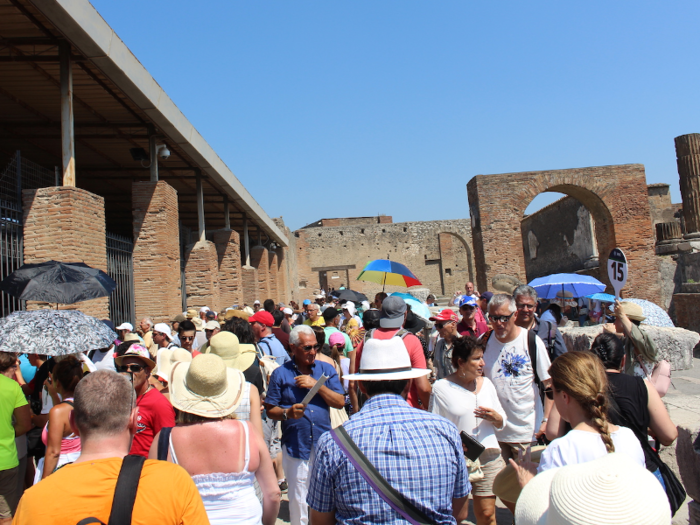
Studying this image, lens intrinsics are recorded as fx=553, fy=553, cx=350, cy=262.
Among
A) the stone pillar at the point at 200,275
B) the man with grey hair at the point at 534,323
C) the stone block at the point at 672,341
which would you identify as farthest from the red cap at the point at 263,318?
the stone pillar at the point at 200,275

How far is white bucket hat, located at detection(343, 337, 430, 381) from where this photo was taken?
2150 mm

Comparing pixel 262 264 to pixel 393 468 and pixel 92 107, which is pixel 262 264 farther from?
pixel 393 468

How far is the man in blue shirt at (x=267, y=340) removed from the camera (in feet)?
18.5

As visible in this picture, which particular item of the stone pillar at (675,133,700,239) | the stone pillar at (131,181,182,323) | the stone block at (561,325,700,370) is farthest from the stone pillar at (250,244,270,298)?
the stone block at (561,325,700,370)

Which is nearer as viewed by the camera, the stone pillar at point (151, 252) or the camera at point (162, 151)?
the stone pillar at point (151, 252)

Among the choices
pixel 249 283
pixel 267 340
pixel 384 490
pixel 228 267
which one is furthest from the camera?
pixel 249 283

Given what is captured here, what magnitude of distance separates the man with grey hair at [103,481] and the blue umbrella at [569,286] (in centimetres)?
852

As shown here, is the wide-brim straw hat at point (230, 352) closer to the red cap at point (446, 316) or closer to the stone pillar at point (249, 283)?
the red cap at point (446, 316)

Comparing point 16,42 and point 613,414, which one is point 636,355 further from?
point 16,42

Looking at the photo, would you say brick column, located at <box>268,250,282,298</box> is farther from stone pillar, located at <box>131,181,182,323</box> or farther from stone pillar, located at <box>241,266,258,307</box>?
stone pillar, located at <box>131,181,182,323</box>

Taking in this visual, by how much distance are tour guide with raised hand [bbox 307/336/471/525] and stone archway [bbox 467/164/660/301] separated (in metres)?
16.8

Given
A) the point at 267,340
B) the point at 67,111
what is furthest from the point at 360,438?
the point at 67,111

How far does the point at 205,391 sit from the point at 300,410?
1.10m

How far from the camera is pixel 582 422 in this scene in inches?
87.4
